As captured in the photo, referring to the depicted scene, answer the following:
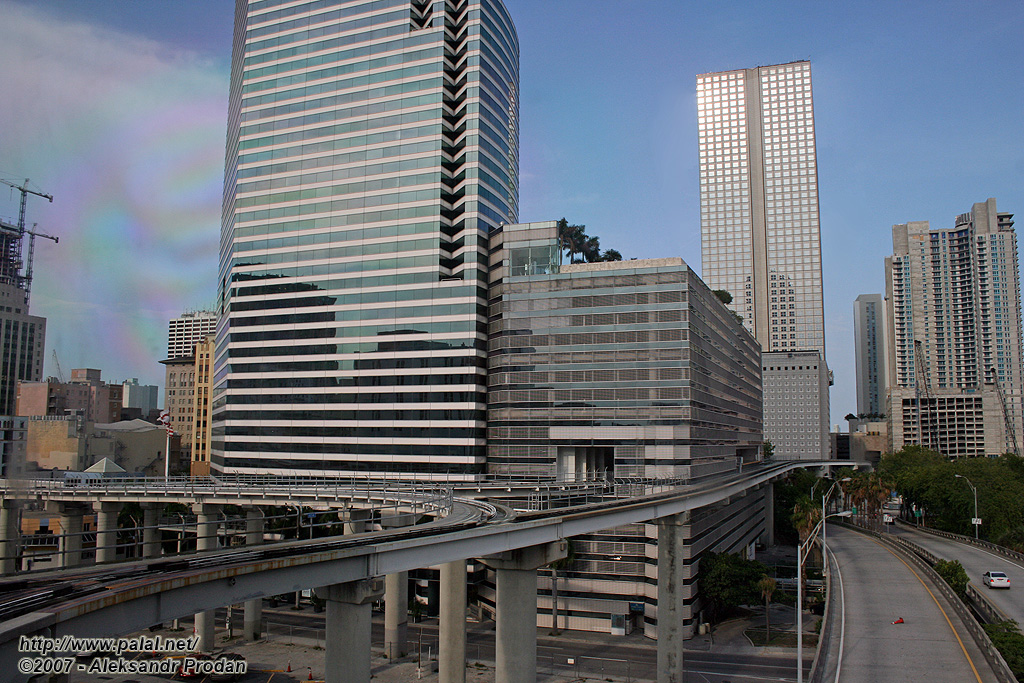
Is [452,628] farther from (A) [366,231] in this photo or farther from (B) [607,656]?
(A) [366,231]

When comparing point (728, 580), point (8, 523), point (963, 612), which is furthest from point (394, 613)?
point (8, 523)

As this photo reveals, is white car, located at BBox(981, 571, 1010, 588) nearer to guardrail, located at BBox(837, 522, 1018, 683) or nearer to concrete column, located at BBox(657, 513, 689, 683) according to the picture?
guardrail, located at BBox(837, 522, 1018, 683)

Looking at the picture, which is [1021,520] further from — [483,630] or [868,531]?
[483,630]

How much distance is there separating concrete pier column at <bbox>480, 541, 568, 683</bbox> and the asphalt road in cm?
3961

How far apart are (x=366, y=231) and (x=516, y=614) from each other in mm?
73179

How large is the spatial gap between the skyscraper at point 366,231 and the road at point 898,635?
1923 inches

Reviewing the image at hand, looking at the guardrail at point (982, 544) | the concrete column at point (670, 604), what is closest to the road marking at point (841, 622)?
the concrete column at point (670, 604)

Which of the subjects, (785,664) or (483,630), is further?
(483,630)

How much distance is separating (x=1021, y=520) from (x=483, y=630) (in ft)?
257

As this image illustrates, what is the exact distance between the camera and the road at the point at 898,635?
4238 centimetres

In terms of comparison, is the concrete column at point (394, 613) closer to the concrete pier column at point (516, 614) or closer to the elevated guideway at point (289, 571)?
the elevated guideway at point (289, 571)

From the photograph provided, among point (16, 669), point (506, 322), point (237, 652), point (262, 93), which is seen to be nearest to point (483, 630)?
point (237, 652)

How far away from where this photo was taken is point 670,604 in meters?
58.8

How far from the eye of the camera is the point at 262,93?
373ft
